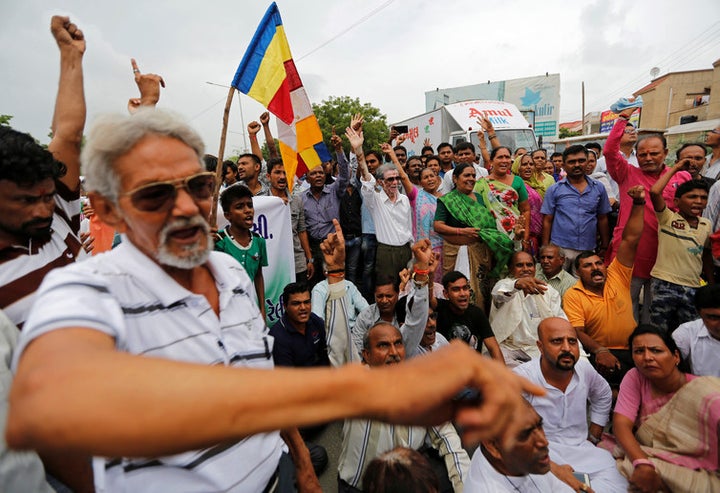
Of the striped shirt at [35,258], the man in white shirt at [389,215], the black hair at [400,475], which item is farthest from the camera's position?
the man in white shirt at [389,215]

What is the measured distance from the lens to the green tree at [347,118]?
952 inches

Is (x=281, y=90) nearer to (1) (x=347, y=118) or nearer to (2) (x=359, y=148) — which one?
(2) (x=359, y=148)

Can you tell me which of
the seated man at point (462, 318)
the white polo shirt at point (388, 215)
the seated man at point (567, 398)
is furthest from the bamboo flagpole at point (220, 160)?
the seated man at point (567, 398)

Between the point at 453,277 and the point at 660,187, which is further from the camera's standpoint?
the point at 453,277

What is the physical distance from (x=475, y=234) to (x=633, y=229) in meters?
1.45

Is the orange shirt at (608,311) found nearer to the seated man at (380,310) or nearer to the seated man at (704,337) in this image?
the seated man at (704,337)

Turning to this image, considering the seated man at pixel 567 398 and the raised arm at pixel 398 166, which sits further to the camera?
the raised arm at pixel 398 166

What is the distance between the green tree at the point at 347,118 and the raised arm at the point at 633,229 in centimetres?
2147

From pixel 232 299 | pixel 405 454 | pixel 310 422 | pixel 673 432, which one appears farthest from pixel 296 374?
pixel 673 432

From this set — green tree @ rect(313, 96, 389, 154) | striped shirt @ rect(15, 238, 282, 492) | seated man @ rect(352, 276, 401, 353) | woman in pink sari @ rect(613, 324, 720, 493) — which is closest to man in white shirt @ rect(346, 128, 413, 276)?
seated man @ rect(352, 276, 401, 353)

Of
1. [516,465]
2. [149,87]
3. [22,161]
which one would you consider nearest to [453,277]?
[516,465]

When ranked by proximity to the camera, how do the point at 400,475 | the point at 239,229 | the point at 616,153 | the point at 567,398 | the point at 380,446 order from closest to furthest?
the point at 400,475 < the point at 380,446 < the point at 567,398 < the point at 239,229 < the point at 616,153

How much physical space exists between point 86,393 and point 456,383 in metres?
0.48

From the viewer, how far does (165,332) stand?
0.94 metres
